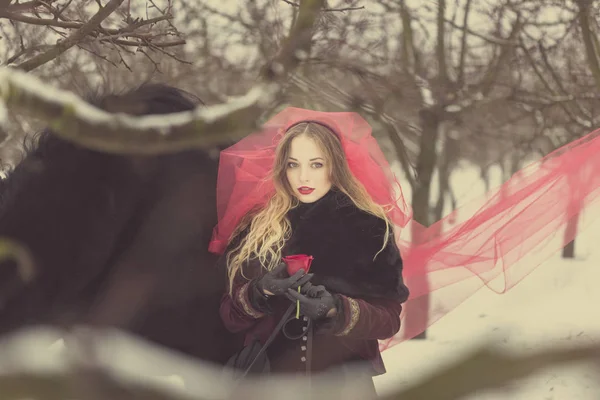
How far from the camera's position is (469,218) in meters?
2.71

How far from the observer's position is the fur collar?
7.60ft

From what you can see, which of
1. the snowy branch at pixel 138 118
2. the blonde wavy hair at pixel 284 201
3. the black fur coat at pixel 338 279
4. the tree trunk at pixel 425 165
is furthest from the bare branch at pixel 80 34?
the tree trunk at pixel 425 165

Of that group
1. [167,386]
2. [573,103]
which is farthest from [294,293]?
[573,103]

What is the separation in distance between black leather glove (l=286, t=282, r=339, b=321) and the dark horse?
0.45 metres

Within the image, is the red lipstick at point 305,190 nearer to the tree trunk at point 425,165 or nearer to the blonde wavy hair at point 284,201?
the blonde wavy hair at point 284,201

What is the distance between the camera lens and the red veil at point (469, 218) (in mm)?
2469

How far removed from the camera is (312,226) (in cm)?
237

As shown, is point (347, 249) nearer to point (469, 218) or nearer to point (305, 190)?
point (305, 190)

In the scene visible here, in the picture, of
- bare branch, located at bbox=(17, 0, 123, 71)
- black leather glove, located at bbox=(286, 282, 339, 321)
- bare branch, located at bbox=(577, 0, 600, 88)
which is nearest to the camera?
bare branch, located at bbox=(17, 0, 123, 71)

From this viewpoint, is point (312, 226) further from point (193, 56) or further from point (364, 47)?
point (193, 56)

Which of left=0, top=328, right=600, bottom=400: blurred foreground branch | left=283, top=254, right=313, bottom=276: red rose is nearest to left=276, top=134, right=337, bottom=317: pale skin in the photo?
left=283, top=254, right=313, bottom=276: red rose

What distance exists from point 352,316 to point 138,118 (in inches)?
58.9

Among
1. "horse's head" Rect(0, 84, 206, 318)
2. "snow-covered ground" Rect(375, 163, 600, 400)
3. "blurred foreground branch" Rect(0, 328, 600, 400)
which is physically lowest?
"snow-covered ground" Rect(375, 163, 600, 400)

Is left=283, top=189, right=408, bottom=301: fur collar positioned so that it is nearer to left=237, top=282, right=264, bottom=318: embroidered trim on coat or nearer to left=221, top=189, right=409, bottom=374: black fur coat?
left=221, top=189, right=409, bottom=374: black fur coat
